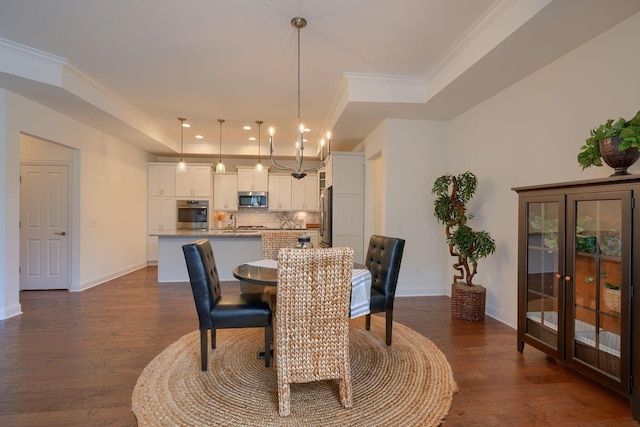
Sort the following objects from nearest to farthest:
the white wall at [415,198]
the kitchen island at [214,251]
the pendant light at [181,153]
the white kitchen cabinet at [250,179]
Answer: the white wall at [415,198]
the kitchen island at [214,251]
the pendant light at [181,153]
the white kitchen cabinet at [250,179]

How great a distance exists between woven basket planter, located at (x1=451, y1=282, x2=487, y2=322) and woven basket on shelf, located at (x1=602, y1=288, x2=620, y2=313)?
1.43m

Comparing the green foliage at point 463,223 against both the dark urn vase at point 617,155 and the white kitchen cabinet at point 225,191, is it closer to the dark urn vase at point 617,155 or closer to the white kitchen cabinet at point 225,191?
the dark urn vase at point 617,155

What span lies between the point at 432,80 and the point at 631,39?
159 centimetres

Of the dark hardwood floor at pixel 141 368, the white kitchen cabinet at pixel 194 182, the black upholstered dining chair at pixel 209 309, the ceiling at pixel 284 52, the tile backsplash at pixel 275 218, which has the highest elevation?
the ceiling at pixel 284 52

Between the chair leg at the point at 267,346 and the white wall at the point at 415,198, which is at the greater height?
the white wall at the point at 415,198

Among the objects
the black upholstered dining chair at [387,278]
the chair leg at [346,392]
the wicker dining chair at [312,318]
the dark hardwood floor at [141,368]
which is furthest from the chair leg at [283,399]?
the black upholstered dining chair at [387,278]

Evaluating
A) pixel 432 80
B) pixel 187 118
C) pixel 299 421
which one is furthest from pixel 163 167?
pixel 299 421

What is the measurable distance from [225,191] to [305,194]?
188cm

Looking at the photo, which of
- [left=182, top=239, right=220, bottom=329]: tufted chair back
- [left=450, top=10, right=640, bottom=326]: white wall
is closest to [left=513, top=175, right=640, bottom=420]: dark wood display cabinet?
[left=450, top=10, right=640, bottom=326]: white wall

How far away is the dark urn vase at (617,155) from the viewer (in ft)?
5.91

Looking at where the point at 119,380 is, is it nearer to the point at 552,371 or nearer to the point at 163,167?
the point at 552,371

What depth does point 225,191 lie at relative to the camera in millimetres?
7145

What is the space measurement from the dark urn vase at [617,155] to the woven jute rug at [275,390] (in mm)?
1719

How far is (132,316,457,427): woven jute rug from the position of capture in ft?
5.65
